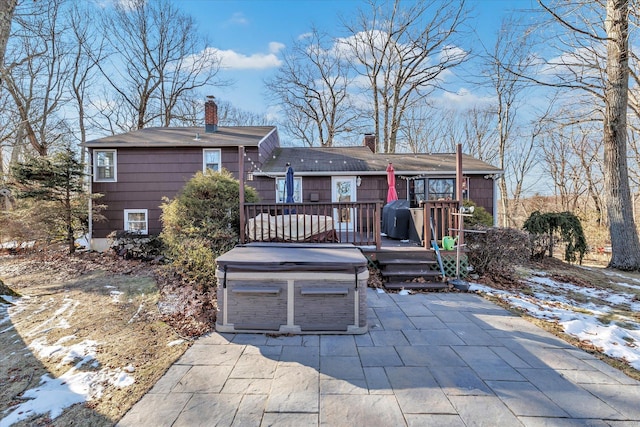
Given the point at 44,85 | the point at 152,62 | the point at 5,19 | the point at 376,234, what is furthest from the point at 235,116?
the point at 376,234

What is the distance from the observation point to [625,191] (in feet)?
26.1

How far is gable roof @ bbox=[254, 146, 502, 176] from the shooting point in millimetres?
10023

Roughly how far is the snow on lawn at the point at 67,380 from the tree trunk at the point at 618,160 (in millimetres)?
11499

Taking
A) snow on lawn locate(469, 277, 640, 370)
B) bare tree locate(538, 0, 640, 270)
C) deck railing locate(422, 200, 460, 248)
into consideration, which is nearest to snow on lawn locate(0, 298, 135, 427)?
snow on lawn locate(469, 277, 640, 370)

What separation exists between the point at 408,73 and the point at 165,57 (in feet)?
47.4

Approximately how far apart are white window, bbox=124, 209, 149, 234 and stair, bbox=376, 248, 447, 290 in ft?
27.3

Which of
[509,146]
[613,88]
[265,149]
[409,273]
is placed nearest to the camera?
[409,273]

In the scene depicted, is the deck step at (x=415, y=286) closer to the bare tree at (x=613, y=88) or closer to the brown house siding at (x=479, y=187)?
the brown house siding at (x=479, y=187)

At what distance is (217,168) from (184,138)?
5.68 ft

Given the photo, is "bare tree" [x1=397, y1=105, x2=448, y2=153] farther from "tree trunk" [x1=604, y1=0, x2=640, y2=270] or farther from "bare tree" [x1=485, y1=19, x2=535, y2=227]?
"tree trunk" [x1=604, y1=0, x2=640, y2=270]

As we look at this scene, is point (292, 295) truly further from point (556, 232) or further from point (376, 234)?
point (556, 232)

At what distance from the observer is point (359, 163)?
1088 cm

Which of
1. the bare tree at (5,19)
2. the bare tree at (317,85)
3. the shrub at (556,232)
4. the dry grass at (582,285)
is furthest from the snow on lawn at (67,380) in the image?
the bare tree at (317,85)

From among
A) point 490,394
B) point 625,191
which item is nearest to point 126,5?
Answer: point 490,394
